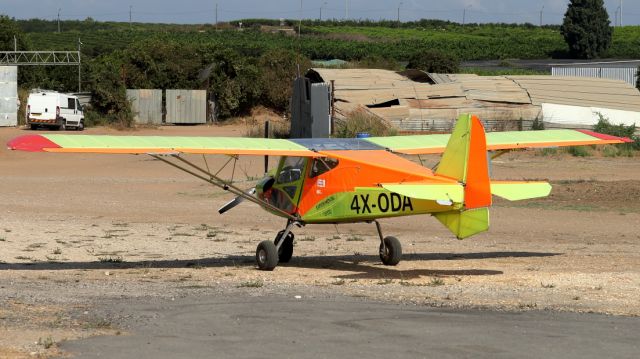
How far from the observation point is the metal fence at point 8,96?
160 feet

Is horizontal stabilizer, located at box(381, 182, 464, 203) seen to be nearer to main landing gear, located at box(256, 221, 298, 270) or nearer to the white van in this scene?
main landing gear, located at box(256, 221, 298, 270)

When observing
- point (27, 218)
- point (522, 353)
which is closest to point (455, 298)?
point (522, 353)

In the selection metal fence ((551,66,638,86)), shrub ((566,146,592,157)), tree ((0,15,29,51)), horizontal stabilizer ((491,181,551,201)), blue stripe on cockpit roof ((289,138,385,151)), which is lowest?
shrub ((566,146,592,157))

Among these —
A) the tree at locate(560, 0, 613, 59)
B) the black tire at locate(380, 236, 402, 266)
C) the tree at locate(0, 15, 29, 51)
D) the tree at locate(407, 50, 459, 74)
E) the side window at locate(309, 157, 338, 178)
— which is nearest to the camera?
the side window at locate(309, 157, 338, 178)

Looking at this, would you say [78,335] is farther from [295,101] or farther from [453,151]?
[295,101]

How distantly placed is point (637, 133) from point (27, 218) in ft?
78.9

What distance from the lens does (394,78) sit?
4338 centimetres

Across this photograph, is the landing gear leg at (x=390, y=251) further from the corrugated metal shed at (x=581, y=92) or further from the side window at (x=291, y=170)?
the corrugated metal shed at (x=581, y=92)

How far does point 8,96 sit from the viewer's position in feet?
162

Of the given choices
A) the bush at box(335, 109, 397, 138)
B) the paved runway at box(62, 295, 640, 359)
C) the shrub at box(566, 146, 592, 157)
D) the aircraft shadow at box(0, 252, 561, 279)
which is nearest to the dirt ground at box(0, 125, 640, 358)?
the aircraft shadow at box(0, 252, 561, 279)

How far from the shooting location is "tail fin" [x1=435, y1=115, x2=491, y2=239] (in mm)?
14648

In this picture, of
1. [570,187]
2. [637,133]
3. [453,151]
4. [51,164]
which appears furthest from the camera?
[637,133]

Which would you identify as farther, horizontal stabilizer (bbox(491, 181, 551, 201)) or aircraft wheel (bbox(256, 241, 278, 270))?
aircraft wheel (bbox(256, 241, 278, 270))

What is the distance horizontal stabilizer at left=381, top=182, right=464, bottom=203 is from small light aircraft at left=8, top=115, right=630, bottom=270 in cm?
1
